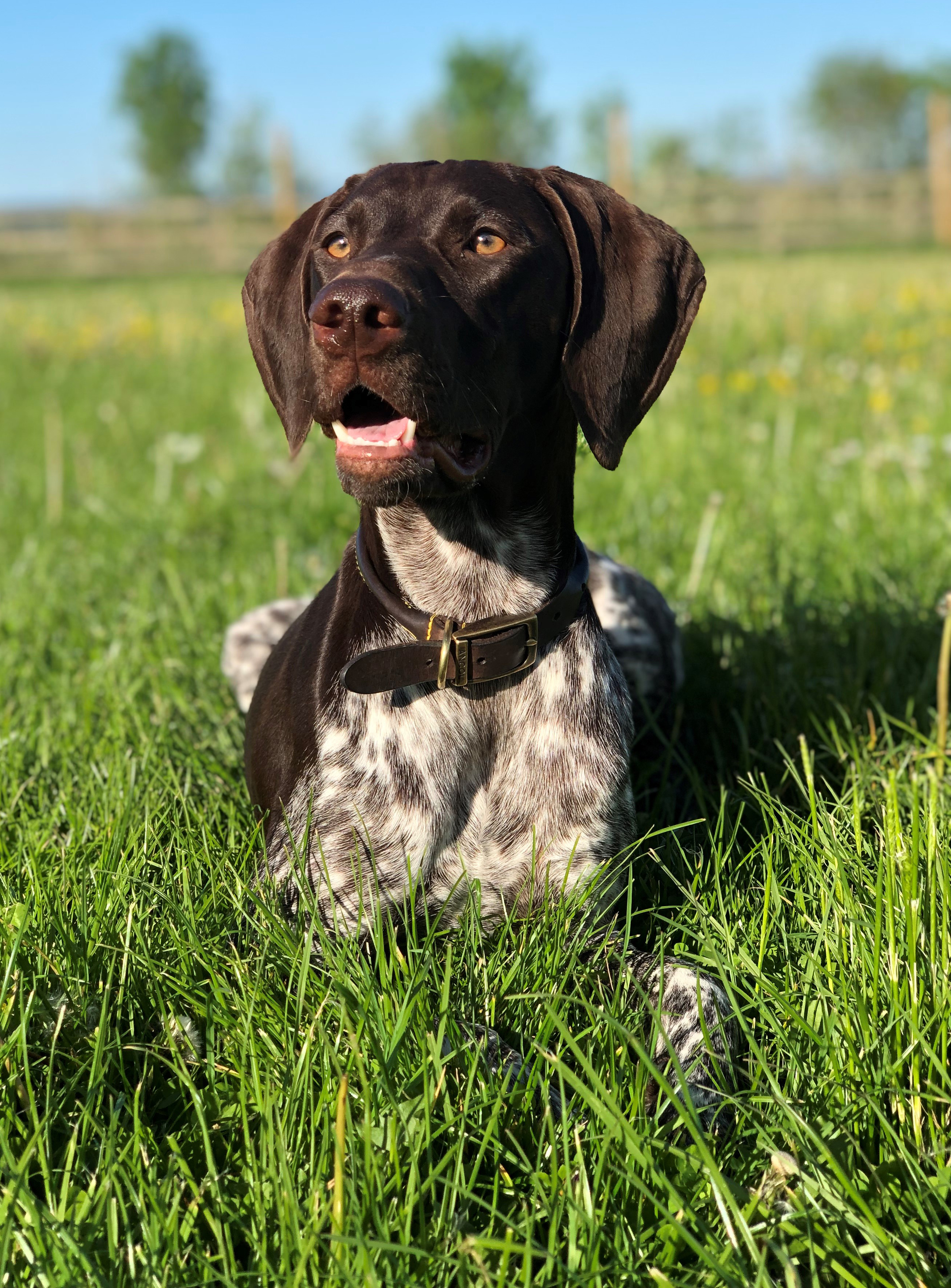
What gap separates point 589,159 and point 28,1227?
98268mm

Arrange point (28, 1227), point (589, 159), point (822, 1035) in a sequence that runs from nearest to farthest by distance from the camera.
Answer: point (28, 1227), point (822, 1035), point (589, 159)

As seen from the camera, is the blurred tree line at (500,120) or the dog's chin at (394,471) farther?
the blurred tree line at (500,120)

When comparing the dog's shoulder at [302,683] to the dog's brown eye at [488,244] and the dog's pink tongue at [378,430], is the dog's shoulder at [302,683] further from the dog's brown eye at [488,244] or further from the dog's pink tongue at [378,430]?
the dog's brown eye at [488,244]

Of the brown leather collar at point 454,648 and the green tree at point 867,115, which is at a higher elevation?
the green tree at point 867,115

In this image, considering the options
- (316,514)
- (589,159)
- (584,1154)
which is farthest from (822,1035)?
(589,159)

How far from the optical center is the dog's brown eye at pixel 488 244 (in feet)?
8.16

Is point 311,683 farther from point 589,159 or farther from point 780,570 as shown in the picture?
point 589,159

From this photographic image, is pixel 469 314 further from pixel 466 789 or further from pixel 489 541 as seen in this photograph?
pixel 466 789

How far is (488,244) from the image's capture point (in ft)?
8.20

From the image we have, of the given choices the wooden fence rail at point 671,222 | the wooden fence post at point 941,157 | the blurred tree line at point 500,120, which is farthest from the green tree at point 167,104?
the wooden fence post at point 941,157

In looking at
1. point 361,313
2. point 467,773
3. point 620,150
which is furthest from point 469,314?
point 620,150

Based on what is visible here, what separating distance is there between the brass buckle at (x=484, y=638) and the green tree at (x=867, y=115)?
373 ft

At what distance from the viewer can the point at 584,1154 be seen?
195 centimetres

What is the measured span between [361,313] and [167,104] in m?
112
